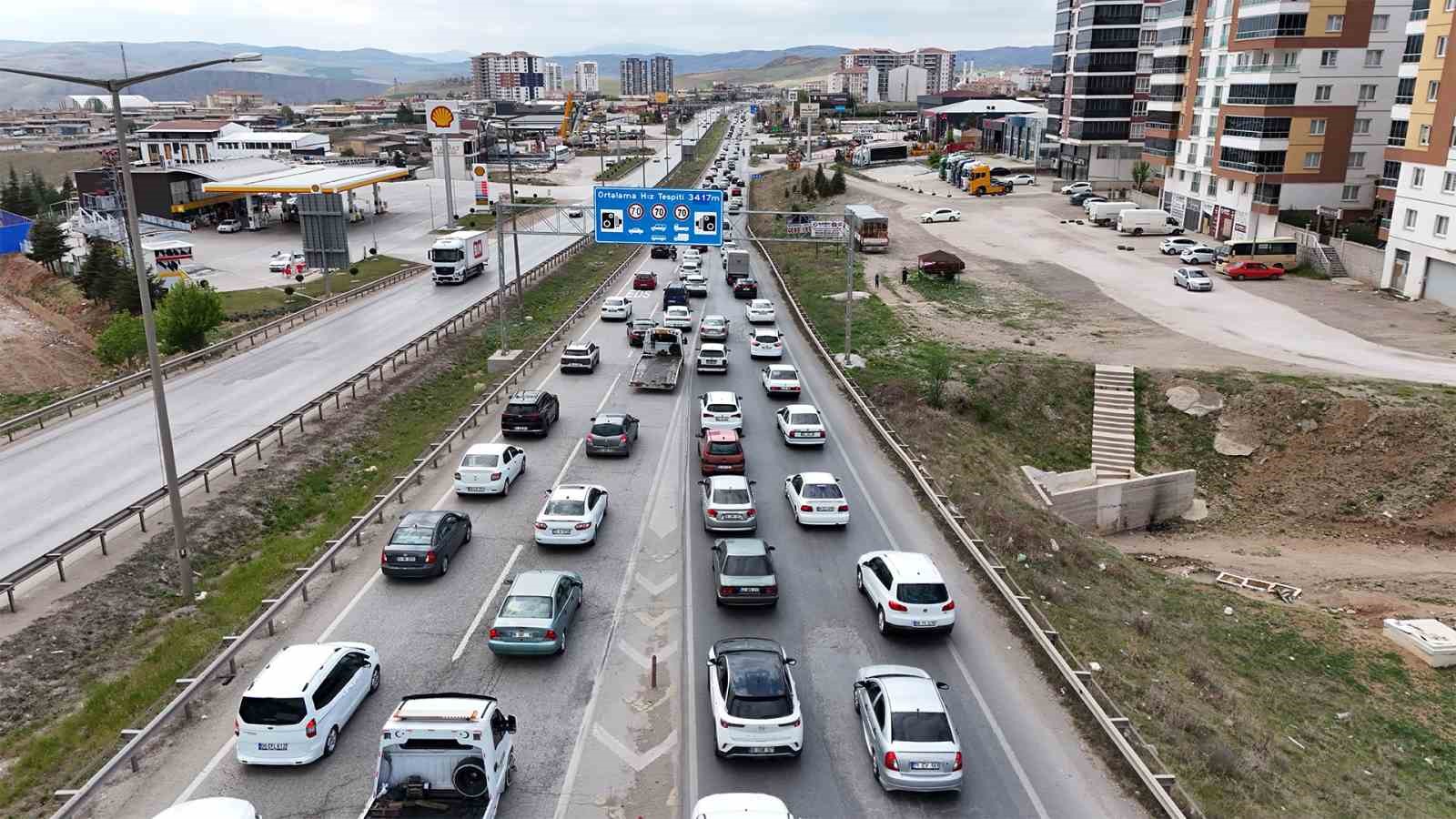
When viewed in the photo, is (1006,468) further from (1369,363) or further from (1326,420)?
→ (1369,363)

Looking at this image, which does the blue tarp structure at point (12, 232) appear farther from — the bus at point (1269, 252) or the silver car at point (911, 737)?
the bus at point (1269, 252)

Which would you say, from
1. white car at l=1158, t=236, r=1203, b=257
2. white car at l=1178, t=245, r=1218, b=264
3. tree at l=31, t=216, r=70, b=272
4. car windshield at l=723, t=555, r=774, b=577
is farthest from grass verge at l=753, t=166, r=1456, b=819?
tree at l=31, t=216, r=70, b=272

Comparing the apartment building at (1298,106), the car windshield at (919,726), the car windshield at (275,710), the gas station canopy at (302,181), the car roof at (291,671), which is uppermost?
the apartment building at (1298,106)

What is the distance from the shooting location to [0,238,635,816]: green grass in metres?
15.4

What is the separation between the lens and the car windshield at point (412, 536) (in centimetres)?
2202

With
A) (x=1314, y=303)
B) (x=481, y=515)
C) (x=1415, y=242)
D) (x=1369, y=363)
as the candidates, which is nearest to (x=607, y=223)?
(x=481, y=515)

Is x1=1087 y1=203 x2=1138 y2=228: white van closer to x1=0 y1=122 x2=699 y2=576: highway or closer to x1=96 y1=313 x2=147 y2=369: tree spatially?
x1=0 y1=122 x2=699 y2=576: highway

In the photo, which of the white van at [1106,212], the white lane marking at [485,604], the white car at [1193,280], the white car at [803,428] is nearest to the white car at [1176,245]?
the white car at [1193,280]

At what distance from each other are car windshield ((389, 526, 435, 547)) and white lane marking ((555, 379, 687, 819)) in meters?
4.69

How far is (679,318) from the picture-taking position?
51.4 meters

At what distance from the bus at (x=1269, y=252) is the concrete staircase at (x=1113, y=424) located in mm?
28534

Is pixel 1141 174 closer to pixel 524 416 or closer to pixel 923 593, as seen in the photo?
pixel 524 416

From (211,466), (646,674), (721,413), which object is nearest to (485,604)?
(646,674)

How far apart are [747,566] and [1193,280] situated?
4951 centimetres
